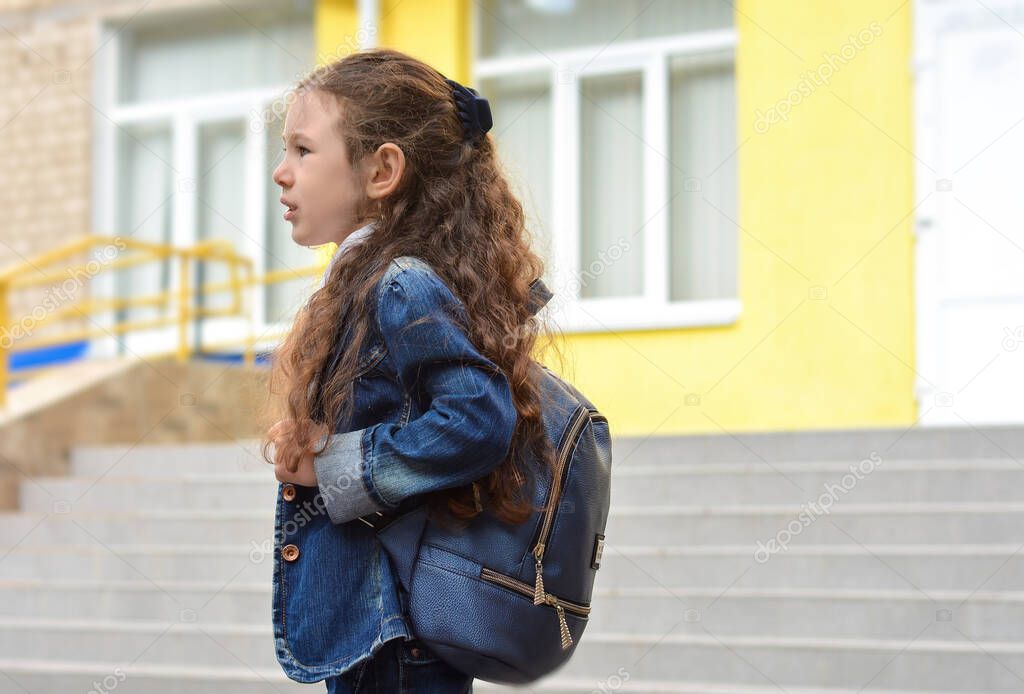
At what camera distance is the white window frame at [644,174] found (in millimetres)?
7543

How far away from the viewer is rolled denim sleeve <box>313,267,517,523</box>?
154 centimetres

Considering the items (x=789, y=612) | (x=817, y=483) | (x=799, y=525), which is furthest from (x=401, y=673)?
(x=817, y=483)

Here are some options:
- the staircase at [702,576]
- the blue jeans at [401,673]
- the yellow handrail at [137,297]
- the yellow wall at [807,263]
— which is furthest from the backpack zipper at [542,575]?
the yellow handrail at [137,297]

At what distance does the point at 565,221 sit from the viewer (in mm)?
7926

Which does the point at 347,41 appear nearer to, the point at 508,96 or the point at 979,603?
the point at 508,96

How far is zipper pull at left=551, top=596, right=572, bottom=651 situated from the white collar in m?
0.51

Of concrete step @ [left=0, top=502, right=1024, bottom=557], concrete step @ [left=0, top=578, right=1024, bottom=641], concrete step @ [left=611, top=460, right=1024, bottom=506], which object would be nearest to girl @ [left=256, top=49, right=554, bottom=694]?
concrete step @ [left=0, top=578, right=1024, bottom=641]

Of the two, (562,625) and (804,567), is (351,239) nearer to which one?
(562,625)

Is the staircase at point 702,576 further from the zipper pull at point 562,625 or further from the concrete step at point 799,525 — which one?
the zipper pull at point 562,625

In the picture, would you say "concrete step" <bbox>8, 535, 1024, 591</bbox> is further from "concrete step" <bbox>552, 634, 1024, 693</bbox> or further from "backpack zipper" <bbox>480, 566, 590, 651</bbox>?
"backpack zipper" <bbox>480, 566, 590, 651</bbox>

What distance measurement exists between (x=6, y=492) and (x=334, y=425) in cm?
545

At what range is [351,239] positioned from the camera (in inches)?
66.7

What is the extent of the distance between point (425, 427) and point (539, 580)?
0.76ft

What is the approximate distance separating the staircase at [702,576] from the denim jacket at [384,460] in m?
2.83
